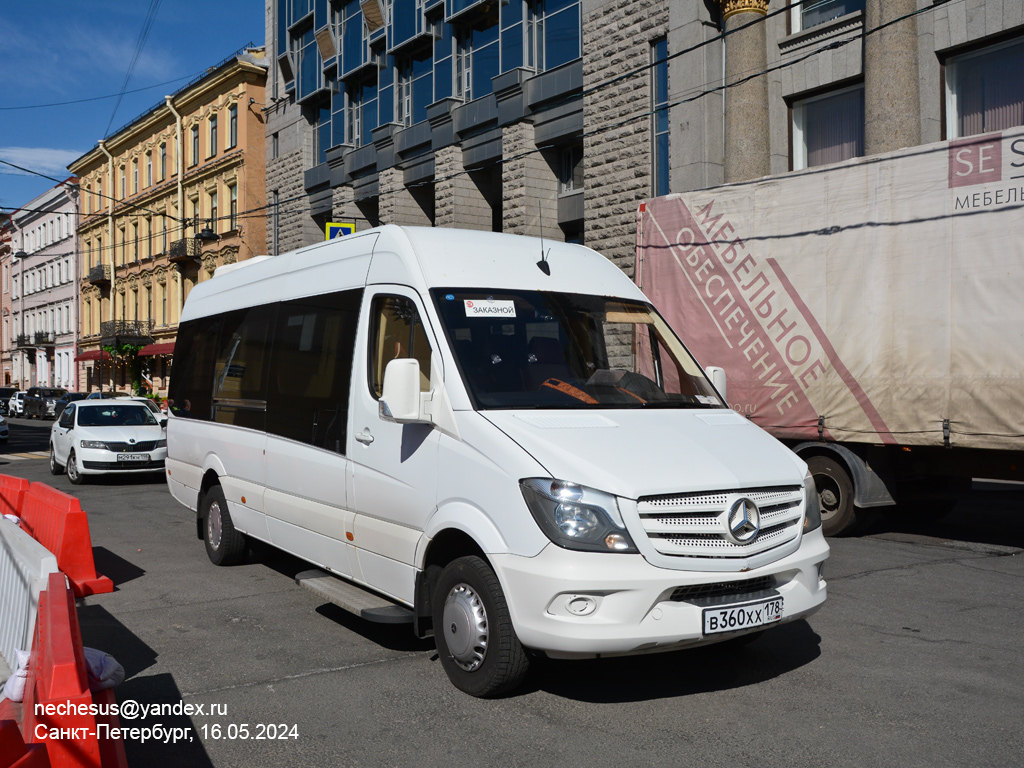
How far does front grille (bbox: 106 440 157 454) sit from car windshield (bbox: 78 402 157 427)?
1.11m

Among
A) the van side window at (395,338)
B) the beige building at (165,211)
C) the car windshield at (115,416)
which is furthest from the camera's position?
the beige building at (165,211)

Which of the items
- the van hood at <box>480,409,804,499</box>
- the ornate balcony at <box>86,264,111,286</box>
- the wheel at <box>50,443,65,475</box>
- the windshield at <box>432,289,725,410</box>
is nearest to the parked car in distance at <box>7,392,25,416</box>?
the ornate balcony at <box>86,264,111,286</box>

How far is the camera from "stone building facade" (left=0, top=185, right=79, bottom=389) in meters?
61.3

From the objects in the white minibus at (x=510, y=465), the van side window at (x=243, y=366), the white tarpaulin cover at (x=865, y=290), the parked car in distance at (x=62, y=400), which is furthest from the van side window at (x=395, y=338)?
the parked car in distance at (x=62, y=400)

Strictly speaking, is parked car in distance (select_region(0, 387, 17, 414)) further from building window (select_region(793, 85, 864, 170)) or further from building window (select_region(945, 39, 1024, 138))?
building window (select_region(945, 39, 1024, 138))

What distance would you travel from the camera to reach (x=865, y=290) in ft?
29.3

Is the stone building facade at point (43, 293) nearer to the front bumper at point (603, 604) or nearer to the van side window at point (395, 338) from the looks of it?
the van side window at point (395, 338)

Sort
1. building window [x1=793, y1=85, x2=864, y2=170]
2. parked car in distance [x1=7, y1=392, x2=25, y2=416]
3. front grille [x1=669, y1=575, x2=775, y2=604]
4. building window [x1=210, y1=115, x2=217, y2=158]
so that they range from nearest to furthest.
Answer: front grille [x1=669, y1=575, x2=775, y2=604] → building window [x1=793, y1=85, x2=864, y2=170] → building window [x1=210, y1=115, x2=217, y2=158] → parked car in distance [x1=7, y1=392, x2=25, y2=416]

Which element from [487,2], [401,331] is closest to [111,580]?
[401,331]

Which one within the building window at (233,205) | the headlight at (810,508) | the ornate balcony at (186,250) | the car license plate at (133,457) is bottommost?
the car license plate at (133,457)

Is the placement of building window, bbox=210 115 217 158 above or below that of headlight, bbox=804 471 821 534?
above

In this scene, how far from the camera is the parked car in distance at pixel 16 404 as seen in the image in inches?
2026

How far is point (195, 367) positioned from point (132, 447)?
785cm

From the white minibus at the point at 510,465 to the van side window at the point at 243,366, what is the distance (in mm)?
81
